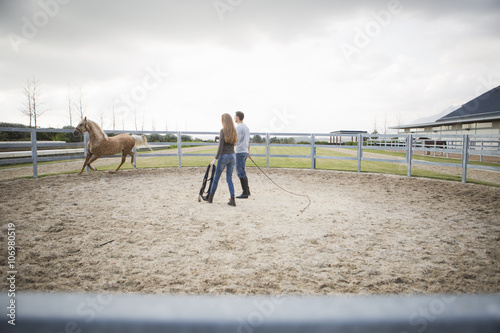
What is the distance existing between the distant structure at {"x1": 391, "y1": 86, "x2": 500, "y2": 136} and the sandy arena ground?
666 inches

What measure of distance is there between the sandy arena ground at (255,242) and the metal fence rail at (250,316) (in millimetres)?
2341

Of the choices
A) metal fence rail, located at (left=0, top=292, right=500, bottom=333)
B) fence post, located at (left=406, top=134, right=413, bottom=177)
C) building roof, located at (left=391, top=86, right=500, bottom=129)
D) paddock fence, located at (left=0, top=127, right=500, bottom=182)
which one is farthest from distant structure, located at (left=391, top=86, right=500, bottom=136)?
metal fence rail, located at (left=0, top=292, right=500, bottom=333)

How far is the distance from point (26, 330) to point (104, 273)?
2979mm

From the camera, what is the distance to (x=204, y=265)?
120 inches

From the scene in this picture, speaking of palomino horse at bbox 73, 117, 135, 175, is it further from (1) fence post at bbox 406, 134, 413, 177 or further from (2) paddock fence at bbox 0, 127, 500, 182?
(1) fence post at bbox 406, 134, 413, 177

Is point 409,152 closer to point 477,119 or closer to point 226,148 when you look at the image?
point 226,148

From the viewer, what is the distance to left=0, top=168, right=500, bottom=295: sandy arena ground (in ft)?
8.88

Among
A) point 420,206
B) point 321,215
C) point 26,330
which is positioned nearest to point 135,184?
point 321,215

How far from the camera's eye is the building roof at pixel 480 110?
22.4 meters

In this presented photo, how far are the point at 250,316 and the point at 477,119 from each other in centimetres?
2912

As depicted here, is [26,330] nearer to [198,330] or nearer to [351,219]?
[198,330]

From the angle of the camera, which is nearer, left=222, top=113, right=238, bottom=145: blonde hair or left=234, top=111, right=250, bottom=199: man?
left=222, top=113, right=238, bottom=145: blonde hair

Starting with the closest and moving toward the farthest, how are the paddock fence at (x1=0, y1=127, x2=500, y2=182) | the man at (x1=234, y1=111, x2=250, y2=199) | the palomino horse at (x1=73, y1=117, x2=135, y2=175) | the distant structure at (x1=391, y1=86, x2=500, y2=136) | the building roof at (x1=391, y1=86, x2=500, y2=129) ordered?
the man at (x1=234, y1=111, x2=250, y2=199), the paddock fence at (x1=0, y1=127, x2=500, y2=182), the palomino horse at (x1=73, y1=117, x2=135, y2=175), the distant structure at (x1=391, y1=86, x2=500, y2=136), the building roof at (x1=391, y1=86, x2=500, y2=129)

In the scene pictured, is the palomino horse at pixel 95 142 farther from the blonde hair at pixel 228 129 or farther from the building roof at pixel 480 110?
the building roof at pixel 480 110
